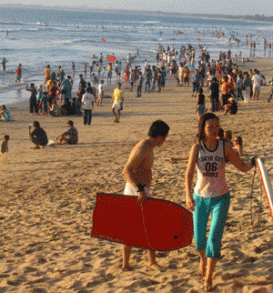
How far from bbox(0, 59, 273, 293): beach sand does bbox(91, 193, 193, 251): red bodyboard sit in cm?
32

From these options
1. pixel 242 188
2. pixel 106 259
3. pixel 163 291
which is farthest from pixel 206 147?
pixel 242 188

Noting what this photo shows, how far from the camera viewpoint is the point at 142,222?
4.37 metres

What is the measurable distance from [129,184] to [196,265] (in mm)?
1078

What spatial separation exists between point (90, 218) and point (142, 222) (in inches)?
101

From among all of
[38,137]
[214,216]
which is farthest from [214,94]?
[214,216]

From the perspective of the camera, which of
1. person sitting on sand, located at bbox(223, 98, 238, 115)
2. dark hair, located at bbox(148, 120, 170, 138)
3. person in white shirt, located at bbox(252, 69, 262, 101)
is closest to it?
dark hair, located at bbox(148, 120, 170, 138)

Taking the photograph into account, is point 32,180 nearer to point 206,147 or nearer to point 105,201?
point 105,201

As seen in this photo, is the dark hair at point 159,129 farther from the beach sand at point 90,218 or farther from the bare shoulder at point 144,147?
the beach sand at point 90,218

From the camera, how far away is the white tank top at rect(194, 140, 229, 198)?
3.90 m

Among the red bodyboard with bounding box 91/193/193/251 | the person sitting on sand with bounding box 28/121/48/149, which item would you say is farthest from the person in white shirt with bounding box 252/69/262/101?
the red bodyboard with bounding box 91/193/193/251

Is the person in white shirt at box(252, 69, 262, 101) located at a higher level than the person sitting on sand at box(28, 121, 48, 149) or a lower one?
higher

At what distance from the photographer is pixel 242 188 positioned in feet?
24.4

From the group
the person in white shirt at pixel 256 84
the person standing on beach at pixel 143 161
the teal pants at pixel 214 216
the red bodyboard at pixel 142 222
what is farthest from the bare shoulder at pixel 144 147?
the person in white shirt at pixel 256 84

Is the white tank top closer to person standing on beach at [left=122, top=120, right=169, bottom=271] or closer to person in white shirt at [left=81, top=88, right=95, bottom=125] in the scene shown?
person standing on beach at [left=122, top=120, right=169, bottom=271]
